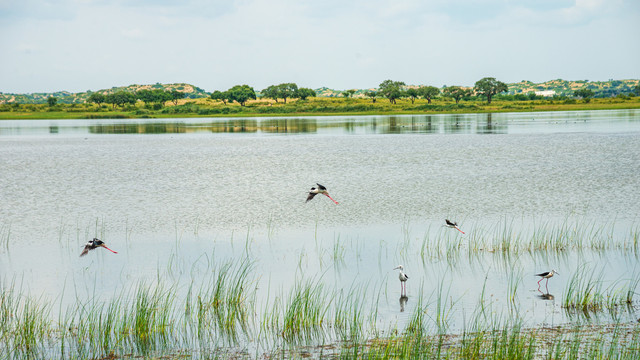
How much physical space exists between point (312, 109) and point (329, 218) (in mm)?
159967

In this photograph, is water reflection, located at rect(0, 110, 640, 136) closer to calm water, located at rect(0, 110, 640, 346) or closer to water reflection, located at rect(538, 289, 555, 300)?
calm water, located at rect(0, 110, 640, 346)

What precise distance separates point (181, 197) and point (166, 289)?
15.6 m

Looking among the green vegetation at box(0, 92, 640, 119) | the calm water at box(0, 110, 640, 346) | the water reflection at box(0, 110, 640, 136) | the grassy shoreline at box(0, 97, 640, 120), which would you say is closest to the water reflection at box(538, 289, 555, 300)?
the calm water at box(0, 110, 640, 346)

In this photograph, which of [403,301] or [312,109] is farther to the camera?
[312,109]

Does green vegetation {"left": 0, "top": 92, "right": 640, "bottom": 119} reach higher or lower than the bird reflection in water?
higher

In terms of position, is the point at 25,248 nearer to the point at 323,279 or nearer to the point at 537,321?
the point at 323,279

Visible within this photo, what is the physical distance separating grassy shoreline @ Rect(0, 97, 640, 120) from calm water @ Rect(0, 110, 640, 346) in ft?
420

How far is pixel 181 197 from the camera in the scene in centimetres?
3008

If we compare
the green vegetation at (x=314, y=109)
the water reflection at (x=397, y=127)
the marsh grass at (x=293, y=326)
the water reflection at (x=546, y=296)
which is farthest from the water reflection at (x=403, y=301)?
the green vegetation at (x=314, y=109)

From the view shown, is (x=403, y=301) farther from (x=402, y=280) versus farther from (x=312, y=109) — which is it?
(x=312, y=109)

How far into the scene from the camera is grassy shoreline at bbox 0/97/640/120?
6772 inches

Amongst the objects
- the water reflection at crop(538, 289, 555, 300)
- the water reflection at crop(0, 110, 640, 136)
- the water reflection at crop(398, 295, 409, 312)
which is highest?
the water reflection at crop(0, 110, 640, 136)

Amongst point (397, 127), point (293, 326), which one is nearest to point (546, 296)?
point (293, 326)

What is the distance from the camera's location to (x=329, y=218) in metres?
23.2
